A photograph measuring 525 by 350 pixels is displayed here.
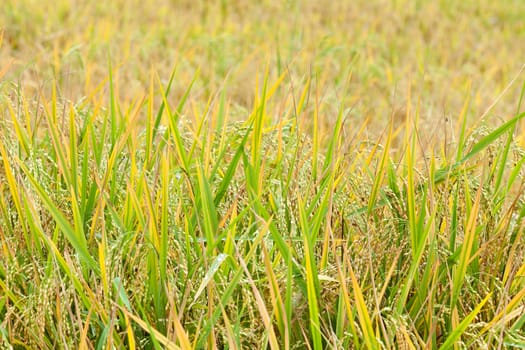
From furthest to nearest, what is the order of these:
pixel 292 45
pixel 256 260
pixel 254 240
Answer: pixel 292 45, pixel 256 260, pixel 254 240

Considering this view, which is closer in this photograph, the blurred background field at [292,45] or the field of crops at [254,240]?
the field of crops at [254,240]

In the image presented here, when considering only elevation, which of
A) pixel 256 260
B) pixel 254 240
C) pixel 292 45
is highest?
pixel 254 240

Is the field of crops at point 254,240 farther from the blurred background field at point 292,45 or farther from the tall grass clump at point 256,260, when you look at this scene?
the blurred background field at point 292,45

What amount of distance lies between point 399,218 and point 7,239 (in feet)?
2.00

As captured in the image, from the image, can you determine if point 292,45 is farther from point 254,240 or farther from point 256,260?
point 254,240

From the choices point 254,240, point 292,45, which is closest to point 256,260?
point 254,240

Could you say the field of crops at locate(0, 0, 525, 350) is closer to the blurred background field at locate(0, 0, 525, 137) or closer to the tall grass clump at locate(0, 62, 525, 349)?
the tall grass clump at locate(0, 62, 525, 349)

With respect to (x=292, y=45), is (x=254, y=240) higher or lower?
higher

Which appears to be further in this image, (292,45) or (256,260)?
(292,45)

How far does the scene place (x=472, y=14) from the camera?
4.77 meters

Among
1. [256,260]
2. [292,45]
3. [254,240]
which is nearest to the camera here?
[254,240]

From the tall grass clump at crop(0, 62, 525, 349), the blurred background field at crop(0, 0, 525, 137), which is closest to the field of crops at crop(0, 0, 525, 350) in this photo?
the tall grass clump at crop(0, 62, 525, 349)

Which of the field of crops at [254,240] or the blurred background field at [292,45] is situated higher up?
the field of crops at [254,240]

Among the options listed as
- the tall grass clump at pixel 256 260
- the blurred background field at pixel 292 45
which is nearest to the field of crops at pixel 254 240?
the tall grass clump at pixel 256 260
